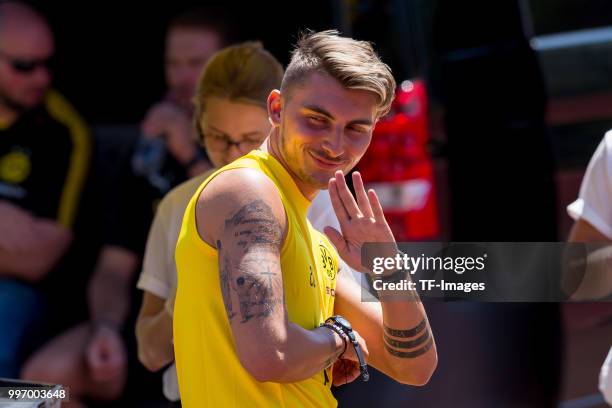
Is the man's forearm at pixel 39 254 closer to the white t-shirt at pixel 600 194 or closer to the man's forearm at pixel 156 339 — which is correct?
the man's forearm at pixel 156 339

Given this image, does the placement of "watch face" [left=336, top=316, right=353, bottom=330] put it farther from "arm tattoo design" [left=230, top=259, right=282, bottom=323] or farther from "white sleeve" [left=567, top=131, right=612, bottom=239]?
"white sleeve" [left=567, top=131, right=612, bottom=239]

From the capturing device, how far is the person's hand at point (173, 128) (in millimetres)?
3936

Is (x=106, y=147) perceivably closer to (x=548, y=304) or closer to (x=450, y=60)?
(x=450, y=60)

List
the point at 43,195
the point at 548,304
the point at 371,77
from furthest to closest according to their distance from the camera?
1. the point at 43,195
2. the point at 548,304
3. the point at 371,77

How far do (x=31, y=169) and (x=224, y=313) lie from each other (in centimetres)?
221

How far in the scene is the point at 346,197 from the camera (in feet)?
6.89

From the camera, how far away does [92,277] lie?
13.5ft

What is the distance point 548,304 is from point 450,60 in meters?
0.86

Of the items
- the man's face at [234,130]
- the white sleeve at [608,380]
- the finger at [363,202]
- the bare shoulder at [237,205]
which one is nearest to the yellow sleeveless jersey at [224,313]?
the bare shoulder at [237,205]

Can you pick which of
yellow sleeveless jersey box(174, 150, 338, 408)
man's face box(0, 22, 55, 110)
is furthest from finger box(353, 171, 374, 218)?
man's face box(0, 22, 55, 110)

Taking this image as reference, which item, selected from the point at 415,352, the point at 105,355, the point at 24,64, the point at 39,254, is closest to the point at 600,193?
the point at 415,352

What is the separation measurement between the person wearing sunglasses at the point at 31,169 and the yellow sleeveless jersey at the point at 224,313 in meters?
2.02

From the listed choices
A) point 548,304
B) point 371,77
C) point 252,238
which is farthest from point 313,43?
point 548,304

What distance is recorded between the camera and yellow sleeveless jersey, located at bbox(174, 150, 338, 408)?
2055 millimetres
